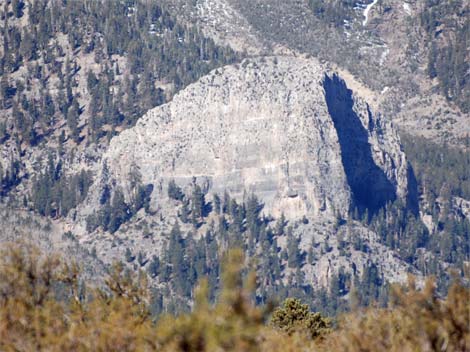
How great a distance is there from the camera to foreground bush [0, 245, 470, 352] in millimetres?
43500

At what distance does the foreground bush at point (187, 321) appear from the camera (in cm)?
4350

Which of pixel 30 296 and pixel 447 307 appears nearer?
pixel 447 307

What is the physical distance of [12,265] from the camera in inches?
2357

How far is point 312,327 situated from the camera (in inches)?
3342

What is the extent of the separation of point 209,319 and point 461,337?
12709 mm

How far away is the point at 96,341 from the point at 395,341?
10.8 m

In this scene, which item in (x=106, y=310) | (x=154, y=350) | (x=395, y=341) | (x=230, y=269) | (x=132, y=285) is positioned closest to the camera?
(x=230, y=269)

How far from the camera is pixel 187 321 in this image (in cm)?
4503

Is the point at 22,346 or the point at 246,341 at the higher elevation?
the point at 246,341

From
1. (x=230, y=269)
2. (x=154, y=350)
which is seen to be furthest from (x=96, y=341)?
(x=230, y=269)

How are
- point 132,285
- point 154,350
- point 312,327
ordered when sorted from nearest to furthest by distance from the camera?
point 154,350 < point 132,285 < point 312,327

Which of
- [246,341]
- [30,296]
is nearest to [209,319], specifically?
[246,341]

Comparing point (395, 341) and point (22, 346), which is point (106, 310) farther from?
point (395, 341)

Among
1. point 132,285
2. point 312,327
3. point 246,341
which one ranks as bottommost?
point 312,327
